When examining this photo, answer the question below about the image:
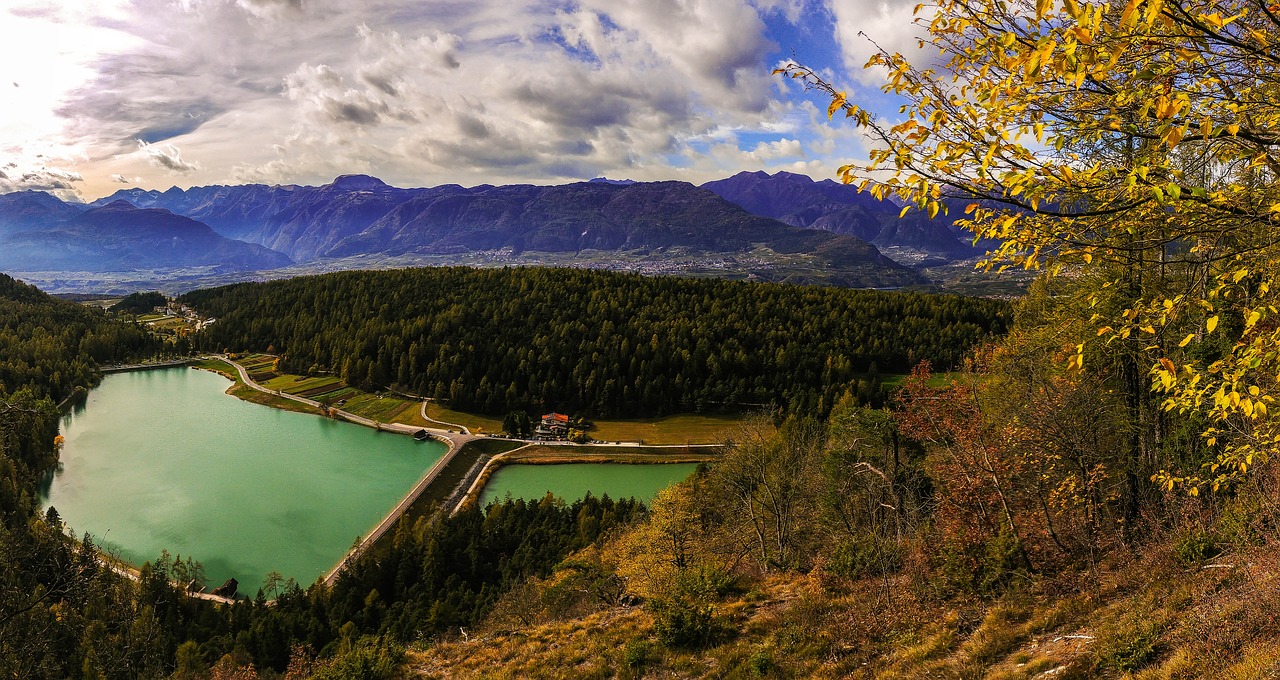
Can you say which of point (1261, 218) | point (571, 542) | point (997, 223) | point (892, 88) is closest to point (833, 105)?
point (892, 88)

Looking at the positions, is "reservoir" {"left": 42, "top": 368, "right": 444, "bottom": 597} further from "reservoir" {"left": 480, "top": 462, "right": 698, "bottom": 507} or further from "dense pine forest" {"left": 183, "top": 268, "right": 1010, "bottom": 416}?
"dense pine forest" {"left": 183, "top": 268, "right": 1010, "bottom": 416}

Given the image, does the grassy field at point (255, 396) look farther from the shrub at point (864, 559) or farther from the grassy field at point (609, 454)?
the shrub at point (864, 559)

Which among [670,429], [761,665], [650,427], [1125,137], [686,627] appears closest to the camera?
[1125,137]

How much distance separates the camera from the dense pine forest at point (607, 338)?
82.4 m

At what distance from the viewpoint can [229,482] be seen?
181 ft

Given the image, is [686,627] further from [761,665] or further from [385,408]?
[385,408]

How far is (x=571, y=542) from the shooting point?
123ft

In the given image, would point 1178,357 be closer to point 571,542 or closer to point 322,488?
point 571,542

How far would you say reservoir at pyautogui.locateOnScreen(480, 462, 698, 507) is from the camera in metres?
55.8

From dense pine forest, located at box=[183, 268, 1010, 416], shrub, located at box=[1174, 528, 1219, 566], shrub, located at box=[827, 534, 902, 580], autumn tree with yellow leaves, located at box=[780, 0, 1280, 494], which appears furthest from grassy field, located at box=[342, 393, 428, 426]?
autumn tree with yellow leaves, located at box=[780, 0, 1280, 494]

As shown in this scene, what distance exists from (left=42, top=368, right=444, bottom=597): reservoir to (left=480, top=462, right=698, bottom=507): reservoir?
8745 mm

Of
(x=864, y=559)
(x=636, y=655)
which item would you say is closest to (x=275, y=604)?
(x=636, y=655)

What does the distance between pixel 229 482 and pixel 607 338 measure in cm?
5522

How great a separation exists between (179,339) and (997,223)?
149 meters
